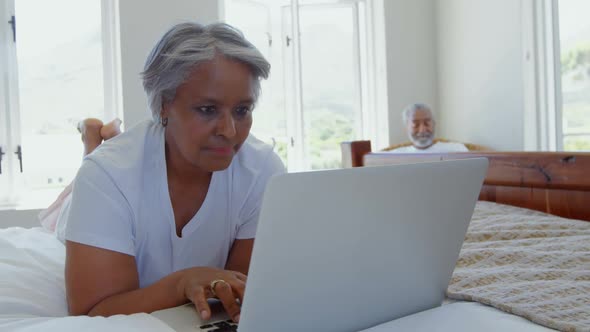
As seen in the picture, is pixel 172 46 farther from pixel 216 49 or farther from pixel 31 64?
pixel 31 64

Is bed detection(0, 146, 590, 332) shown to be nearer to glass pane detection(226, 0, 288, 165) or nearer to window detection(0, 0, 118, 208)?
window detection(0, 0, 118, 208)

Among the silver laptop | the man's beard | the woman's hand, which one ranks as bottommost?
the woman's hand

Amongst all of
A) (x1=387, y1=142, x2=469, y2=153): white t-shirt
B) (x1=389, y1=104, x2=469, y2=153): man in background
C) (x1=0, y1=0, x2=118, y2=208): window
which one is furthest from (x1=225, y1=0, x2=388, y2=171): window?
(x1=0, y1=0, x2=118, y2=208): window

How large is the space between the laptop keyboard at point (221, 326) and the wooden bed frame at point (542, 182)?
116cm

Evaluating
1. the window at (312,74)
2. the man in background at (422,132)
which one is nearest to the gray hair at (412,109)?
the man in background at (422,132)

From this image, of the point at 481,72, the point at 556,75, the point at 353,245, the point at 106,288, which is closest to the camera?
the point at 353,245

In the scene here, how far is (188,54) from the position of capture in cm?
104

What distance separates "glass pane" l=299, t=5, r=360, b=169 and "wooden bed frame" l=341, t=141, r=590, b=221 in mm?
2571

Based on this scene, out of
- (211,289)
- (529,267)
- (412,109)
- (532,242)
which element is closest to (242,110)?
(211,289)

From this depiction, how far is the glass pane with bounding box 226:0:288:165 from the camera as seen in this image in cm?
441

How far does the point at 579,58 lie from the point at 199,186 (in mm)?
3255

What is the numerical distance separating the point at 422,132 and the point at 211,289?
3.62 m

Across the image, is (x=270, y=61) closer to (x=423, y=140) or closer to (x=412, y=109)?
(x=412, y=109)

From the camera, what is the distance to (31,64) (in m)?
3.65
